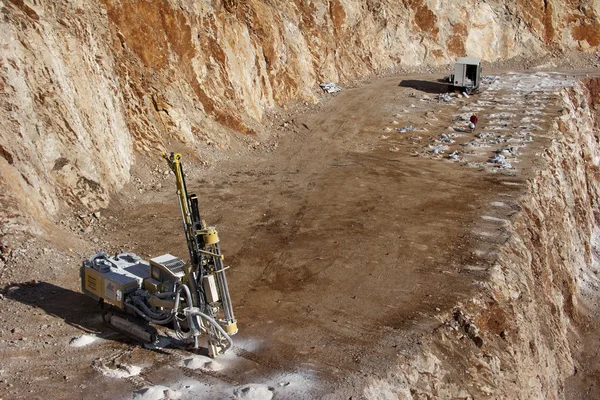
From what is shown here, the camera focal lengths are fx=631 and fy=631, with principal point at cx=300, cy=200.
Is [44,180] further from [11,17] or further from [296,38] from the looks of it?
[296,38]

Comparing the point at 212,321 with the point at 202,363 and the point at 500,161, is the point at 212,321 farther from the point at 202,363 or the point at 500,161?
the point at 500,161

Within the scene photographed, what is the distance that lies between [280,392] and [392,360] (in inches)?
100

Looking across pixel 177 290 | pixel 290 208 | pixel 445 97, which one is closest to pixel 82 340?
pixel 177 290

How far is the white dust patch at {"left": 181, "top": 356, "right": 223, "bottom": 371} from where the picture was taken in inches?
483

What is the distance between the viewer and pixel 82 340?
13.0 m

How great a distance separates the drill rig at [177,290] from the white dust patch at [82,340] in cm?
58

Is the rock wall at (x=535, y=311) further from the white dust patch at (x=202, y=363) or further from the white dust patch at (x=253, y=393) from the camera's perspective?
the white dust patch at (x=202, y=363)

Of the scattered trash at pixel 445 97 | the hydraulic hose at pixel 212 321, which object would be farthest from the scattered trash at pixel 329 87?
the hydraulic hose at pixel 212 321

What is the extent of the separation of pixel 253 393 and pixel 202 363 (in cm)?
146

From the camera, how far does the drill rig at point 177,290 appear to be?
12.2 metres

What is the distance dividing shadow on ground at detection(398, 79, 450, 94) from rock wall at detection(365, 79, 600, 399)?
7459mm

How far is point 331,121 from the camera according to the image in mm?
31047

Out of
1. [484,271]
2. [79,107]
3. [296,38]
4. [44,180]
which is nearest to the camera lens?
[484,271]

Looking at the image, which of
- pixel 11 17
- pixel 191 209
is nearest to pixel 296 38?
pixel 11 17
